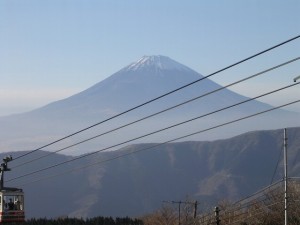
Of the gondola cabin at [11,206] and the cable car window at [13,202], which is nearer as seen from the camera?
the gondola cabin at [11,206]

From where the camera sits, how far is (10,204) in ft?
162

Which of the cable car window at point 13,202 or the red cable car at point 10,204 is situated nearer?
the red cable car at point 10,204

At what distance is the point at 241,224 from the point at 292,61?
54.9 m

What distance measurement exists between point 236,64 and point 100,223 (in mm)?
80351

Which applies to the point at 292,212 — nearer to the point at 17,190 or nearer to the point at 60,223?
the point at 17,190

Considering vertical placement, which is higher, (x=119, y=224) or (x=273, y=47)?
(x=273, y=47)

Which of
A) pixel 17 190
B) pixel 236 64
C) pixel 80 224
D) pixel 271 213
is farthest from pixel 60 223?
pixel 236 64

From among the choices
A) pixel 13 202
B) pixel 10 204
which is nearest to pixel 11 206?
pixel 10 204

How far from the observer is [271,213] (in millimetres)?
75688

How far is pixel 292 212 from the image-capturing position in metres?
68.6

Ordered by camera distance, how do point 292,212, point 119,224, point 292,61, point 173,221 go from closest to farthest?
1. point 292,61
2. point 292,212
3. point 119,224
4. point 173,221

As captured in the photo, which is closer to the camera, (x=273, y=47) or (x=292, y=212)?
(x=273, y=47)

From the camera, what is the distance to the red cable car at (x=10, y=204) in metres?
48.8

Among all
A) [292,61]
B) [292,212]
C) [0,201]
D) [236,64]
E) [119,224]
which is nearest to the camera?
[292,61]
